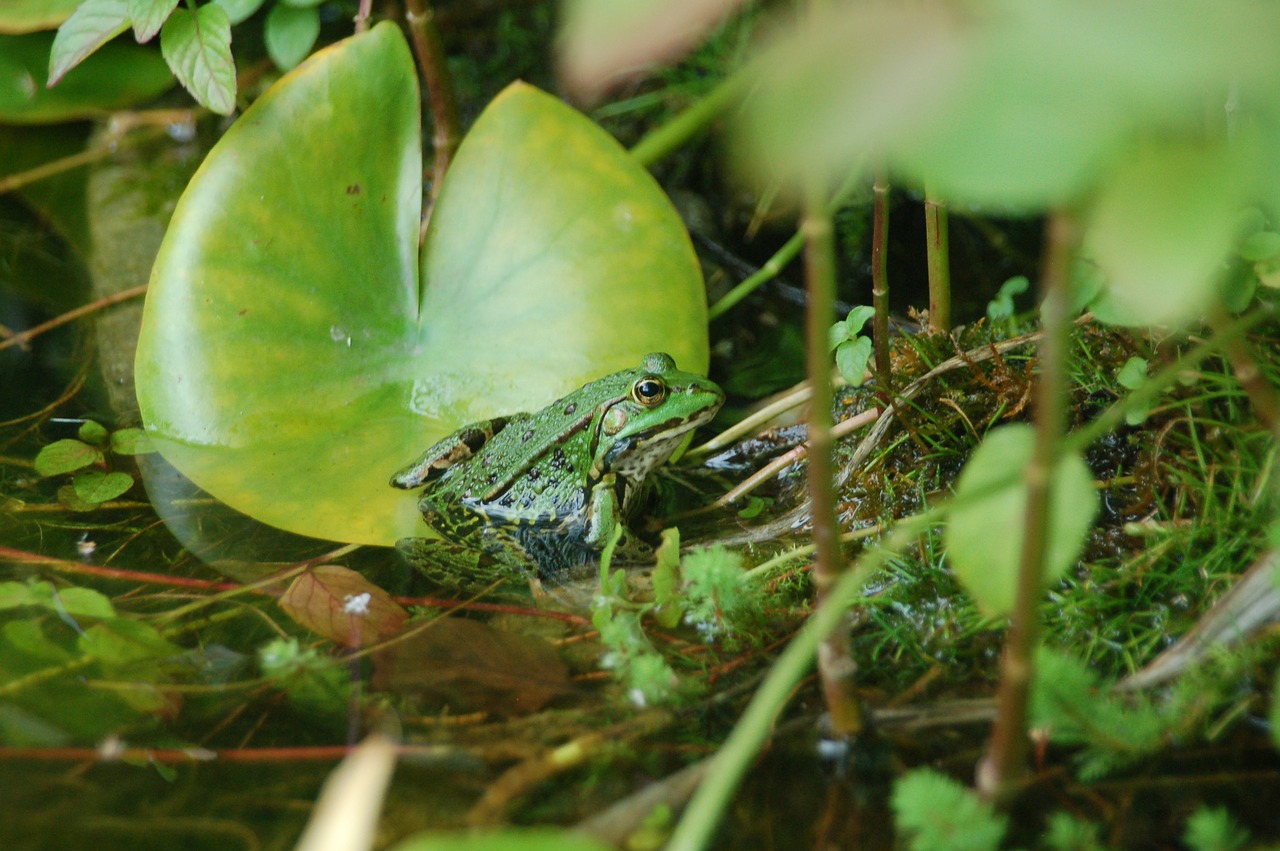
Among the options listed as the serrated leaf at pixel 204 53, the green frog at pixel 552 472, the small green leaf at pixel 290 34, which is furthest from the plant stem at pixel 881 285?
the small green leaf at pixel 290 34

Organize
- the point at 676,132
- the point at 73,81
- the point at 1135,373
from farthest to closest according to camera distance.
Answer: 1. the point at 73,81
2. the point at 676,132
3. the point at 1135,373

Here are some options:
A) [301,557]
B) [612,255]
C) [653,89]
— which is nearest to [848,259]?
[653,89]

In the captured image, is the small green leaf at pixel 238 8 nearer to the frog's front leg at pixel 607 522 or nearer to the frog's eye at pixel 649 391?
the frog's eye at pixel 649 391

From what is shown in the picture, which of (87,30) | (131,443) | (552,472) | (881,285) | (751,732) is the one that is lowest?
(552,472)

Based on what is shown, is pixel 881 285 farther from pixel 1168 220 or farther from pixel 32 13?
pixel 32 13

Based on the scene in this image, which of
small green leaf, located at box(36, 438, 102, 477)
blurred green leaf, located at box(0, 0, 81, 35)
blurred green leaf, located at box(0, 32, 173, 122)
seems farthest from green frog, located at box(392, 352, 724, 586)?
blurred green leaf, located at box(0, 32, 173, 122)

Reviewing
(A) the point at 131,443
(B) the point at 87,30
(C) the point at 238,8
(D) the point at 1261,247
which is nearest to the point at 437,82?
(C) the point at 238,8
